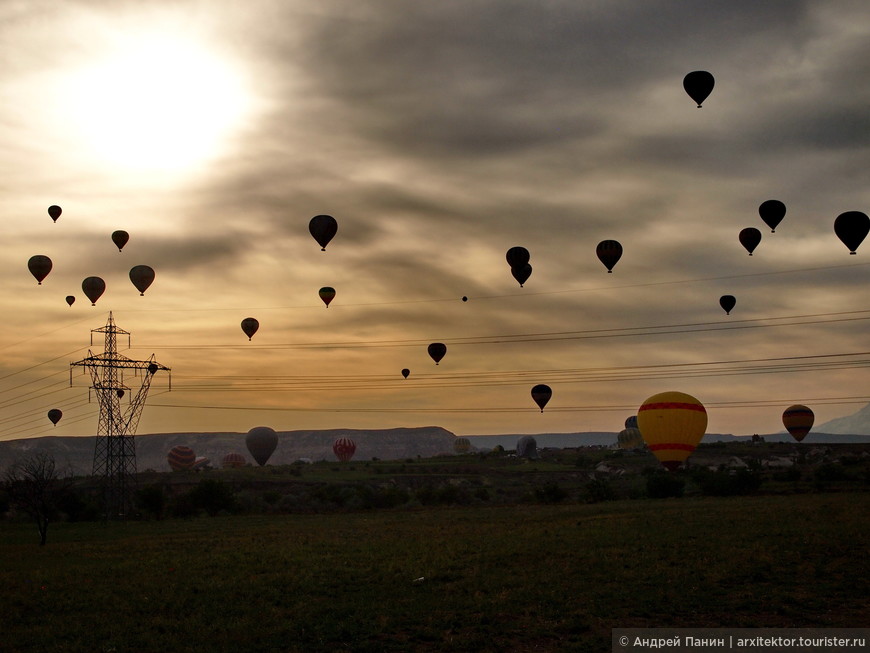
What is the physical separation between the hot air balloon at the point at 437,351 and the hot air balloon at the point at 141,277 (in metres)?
31.5

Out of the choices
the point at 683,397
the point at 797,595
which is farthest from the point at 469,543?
the point at 683,397

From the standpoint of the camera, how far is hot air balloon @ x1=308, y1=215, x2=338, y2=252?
234 feet

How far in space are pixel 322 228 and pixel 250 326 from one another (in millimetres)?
33272

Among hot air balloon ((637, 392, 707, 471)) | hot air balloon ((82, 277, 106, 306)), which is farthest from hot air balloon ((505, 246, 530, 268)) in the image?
hot air balloon ((82, 277, 106, 306))

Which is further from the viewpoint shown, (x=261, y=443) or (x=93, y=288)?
(x=261, y=443)

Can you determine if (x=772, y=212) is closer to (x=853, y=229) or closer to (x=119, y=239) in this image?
(x=853, y=229)

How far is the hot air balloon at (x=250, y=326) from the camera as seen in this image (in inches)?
3964

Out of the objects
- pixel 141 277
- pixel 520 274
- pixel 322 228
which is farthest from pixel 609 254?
pixel 141 277

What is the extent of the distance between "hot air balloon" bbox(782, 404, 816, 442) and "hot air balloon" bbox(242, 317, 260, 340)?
83406mm

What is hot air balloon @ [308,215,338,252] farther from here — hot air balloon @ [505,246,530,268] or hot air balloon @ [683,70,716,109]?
hot air balloon @ [683,70,716,109]

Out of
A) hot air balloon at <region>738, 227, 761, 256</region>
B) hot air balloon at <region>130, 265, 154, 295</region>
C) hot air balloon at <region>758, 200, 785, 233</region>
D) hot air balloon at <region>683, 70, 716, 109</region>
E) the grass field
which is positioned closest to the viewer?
the grass field

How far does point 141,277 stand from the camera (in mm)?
89438

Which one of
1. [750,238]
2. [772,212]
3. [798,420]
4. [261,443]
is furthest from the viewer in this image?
[261,443]

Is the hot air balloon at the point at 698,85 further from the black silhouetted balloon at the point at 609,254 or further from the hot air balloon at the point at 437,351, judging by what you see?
the hot air balloon at the point at 437,351
